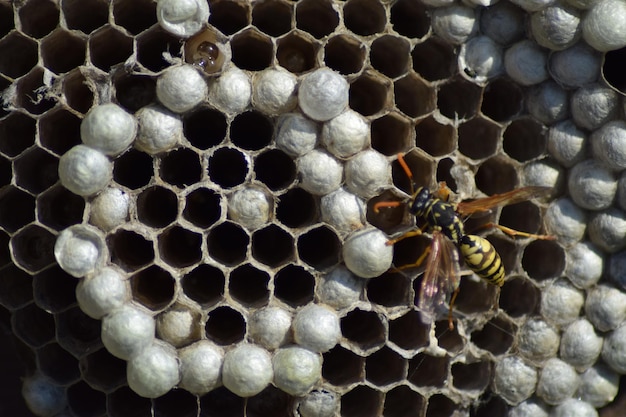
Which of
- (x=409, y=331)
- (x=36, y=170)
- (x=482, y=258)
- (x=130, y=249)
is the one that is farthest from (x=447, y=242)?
(x=36, y=170)

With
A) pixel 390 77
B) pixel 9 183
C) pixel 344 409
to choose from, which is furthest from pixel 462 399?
pixel 9 183

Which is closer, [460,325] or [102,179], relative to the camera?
[102,179]

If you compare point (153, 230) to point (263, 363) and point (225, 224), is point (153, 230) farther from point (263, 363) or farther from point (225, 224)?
point (263, 363)

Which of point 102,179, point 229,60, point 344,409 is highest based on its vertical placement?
point 229,60

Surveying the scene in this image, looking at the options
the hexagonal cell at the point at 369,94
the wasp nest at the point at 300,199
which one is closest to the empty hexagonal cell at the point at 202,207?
the wasp nest at the point at 300,199

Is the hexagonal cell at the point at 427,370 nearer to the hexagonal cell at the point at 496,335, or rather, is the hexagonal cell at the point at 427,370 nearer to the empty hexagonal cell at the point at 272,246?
the hexagonal cell at the point at 496,335

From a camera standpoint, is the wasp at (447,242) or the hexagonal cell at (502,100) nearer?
the wasp at (447,242)

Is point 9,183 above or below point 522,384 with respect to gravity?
above
